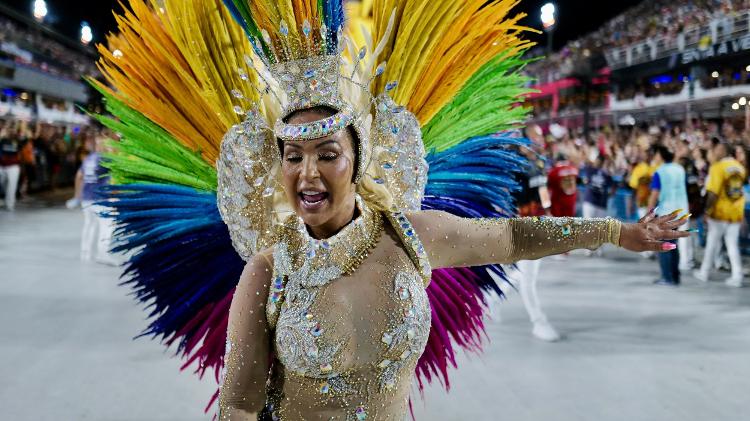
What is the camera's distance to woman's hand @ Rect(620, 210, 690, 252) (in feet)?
4.66

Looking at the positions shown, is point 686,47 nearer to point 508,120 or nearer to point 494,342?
point 494,342

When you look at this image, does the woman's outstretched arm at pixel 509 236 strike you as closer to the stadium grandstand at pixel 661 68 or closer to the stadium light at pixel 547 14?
the stadium light at pixel 547 14

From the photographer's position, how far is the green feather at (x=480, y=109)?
183 centimetres

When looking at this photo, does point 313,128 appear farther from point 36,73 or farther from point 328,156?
point 36,73

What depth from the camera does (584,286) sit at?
6.29m

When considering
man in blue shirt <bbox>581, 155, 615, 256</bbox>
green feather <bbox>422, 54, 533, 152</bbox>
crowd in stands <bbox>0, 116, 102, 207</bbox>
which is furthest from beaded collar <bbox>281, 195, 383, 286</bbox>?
crowd in stands <bbox>0, 116, 102, 207</bbox>

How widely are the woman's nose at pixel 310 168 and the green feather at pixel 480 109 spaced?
1.80 feet

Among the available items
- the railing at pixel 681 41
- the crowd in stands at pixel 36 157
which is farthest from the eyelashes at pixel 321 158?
the railing at pixel 681 41

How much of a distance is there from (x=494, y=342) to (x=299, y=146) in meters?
3.37

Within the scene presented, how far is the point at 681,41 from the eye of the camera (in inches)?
635

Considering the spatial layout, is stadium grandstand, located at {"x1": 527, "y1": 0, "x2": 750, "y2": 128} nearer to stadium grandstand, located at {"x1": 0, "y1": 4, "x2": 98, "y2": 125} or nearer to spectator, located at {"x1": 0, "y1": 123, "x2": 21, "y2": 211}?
spectator, located at {"x1": 0, "y1": 123, "x2": 21, "y2": 211}

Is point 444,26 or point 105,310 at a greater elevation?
point 444,26

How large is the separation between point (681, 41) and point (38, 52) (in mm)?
24207

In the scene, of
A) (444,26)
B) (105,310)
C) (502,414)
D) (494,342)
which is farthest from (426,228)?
(105,310)
